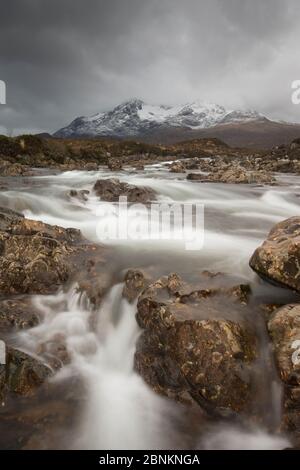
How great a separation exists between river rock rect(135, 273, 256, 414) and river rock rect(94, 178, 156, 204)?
486 inches

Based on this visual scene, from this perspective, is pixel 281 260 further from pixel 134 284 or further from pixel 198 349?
pixel 134 284

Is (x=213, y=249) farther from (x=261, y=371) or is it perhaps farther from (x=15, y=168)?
(x=15, y=168)

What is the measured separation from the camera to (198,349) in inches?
222

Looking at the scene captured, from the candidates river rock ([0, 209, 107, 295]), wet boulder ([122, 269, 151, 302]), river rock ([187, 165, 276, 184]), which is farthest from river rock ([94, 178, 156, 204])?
river rock ([187, 165, 276, 184])

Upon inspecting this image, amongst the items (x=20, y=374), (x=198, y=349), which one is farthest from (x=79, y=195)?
(x=198, y=349)

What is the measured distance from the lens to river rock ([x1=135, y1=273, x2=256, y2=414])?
5438mm

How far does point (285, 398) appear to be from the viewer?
207 inches

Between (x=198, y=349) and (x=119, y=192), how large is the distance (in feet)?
48.8

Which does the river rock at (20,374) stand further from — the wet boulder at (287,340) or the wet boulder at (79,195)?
the wet boulder at (79,195)

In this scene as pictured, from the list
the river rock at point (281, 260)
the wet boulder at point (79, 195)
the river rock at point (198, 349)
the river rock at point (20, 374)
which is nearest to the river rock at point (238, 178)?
the wet boulder at point (79, 195)

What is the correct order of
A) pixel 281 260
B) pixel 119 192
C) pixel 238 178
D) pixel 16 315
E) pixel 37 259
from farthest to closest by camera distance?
pixel 238 178 → pixel 119 192 → pixel 37 259 → pixel 16 315 → pixel 281 260
